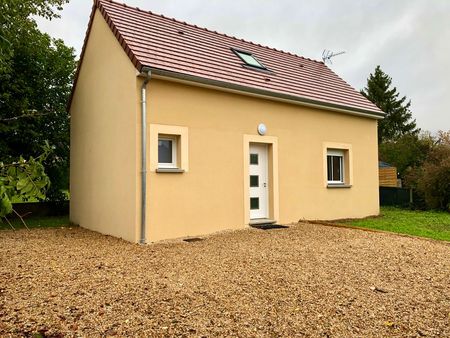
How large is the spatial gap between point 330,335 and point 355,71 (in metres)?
49.1

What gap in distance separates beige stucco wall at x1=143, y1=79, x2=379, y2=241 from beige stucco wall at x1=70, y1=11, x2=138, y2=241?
2.04ft

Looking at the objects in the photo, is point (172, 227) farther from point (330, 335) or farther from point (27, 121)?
point (27, 121)

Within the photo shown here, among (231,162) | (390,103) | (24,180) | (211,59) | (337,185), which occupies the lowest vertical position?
(337,185)

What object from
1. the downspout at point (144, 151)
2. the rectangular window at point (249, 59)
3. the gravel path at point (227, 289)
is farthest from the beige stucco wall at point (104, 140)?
the rectangular window at point (249, 59)

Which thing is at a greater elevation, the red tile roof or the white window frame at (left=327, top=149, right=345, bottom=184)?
the red tile roof

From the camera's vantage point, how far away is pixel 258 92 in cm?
934

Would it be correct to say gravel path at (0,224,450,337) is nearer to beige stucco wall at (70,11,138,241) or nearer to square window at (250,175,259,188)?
beige stucco wall at (70,11,138,241)

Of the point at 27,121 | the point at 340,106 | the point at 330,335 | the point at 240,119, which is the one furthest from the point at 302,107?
the point at 27,121

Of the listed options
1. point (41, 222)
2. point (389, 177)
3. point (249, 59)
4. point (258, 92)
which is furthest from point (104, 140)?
point (389, 177)

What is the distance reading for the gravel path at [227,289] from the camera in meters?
3.31

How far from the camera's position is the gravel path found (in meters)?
3.31

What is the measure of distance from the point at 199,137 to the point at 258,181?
90.8 inches

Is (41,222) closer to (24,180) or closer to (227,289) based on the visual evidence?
(227,289)

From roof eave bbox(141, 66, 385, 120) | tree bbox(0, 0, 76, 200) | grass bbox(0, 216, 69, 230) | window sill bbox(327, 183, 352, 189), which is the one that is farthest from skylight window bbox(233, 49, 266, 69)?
grass bbox(0, 216, 69, 230)
